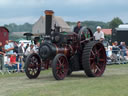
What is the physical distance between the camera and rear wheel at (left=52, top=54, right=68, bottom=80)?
11414 millimetres

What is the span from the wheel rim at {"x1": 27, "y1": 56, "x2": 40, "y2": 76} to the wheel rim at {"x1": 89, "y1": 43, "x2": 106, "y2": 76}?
2036mm

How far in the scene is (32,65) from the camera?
485 inches

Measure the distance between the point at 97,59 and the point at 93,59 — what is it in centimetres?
23

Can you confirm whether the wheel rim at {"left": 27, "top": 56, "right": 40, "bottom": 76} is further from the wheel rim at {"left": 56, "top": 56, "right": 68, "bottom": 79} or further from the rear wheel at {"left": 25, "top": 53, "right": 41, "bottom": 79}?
the wheel rim at {"left": 56, "top": 56, "right": 68, "bottom": 79}

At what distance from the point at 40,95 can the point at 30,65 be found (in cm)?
401

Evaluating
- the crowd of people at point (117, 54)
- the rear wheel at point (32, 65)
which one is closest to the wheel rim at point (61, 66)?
the rear wheel at point (32, 65)

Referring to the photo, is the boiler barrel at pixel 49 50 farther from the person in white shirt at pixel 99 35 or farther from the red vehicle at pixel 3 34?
the red vehicle at pixel 3 34

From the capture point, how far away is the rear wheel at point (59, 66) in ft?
37.4

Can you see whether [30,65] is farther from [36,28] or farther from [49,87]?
[36,28]

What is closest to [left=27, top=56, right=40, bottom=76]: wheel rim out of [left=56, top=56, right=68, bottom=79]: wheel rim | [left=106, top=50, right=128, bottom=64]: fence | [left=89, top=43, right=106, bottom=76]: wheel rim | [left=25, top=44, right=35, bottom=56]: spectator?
[left=56, top=56, right=68, bottom=79]: wheel rim

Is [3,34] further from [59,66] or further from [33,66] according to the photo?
[59,66]

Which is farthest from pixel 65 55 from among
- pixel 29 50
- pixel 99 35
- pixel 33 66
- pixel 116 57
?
pixel 116 57

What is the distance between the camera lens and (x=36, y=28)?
105m

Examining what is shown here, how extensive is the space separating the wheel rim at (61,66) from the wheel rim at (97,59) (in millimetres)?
1270
